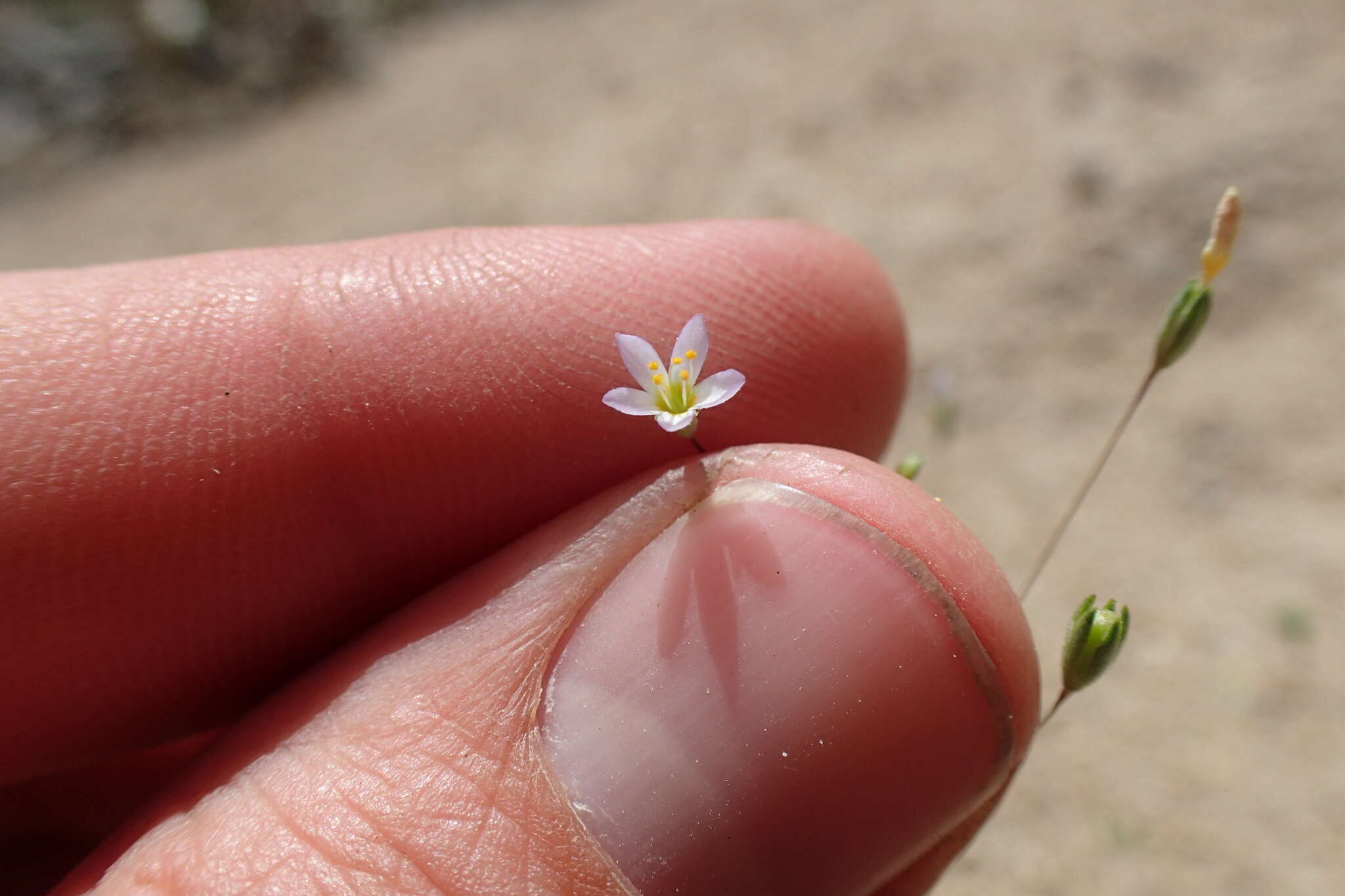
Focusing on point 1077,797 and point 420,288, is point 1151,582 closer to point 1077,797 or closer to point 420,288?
point 1077,797

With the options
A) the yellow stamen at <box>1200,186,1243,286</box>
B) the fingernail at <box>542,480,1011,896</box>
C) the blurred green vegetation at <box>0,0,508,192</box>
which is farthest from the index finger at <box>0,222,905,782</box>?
the blurred green vegetation at <box>0,0,508,192</box>

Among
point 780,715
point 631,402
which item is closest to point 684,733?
point 780,715

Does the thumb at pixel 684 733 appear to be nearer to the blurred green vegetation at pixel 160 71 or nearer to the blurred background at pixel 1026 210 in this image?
the blurred background at pixel 1026 210

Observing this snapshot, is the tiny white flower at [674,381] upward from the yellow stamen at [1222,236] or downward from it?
upward

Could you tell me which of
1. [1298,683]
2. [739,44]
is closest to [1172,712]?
[1298,683]

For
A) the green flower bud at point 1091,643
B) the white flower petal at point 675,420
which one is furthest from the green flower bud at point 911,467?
the white flower petal at point 675,420

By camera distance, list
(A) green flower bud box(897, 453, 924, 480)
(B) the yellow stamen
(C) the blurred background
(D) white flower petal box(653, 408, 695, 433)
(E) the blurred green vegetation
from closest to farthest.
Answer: (D) white flower petal box(653, 408, 695, 433)
(B) the yellow stamen
(A) green flower bud box(897, 453, 924, 480)
(C) the blurred background
(E) the blurred green vegetation

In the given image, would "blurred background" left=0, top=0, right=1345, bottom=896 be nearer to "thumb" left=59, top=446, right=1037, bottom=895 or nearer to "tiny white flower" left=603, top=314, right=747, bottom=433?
"tiny white flower" left=603, top=314, right=747, bottom=433
